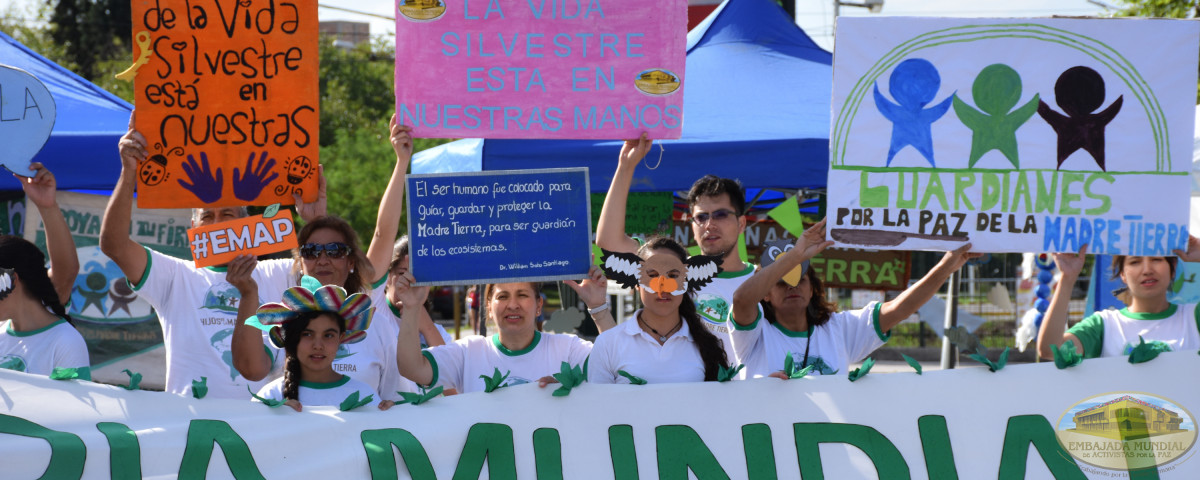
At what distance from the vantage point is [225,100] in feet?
11.7

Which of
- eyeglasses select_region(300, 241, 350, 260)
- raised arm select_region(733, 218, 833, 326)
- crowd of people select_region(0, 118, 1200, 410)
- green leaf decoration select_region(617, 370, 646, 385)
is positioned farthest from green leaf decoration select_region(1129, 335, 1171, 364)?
eyeglasses select_region(300, 241, 350, 260)

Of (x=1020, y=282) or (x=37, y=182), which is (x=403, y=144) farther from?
(x=1020, y=282)

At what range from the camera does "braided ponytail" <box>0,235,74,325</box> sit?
352cm

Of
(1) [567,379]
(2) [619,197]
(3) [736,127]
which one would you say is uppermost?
(3) [736,127]

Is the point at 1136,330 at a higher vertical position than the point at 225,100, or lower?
lower

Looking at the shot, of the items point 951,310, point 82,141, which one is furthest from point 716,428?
point 951,310

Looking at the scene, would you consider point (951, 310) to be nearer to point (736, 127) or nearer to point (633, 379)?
point (736, 127)

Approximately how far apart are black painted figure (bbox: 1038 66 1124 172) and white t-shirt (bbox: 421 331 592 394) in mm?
1708

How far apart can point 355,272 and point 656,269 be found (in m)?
1.15

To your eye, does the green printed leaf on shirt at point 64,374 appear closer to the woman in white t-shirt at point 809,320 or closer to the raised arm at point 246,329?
the raised arm at point 246,329

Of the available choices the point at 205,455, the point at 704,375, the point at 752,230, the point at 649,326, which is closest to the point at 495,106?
the point at 649,326

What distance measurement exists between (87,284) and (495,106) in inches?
163

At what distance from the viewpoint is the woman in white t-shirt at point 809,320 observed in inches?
130

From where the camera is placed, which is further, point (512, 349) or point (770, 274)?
point (512, 349)
